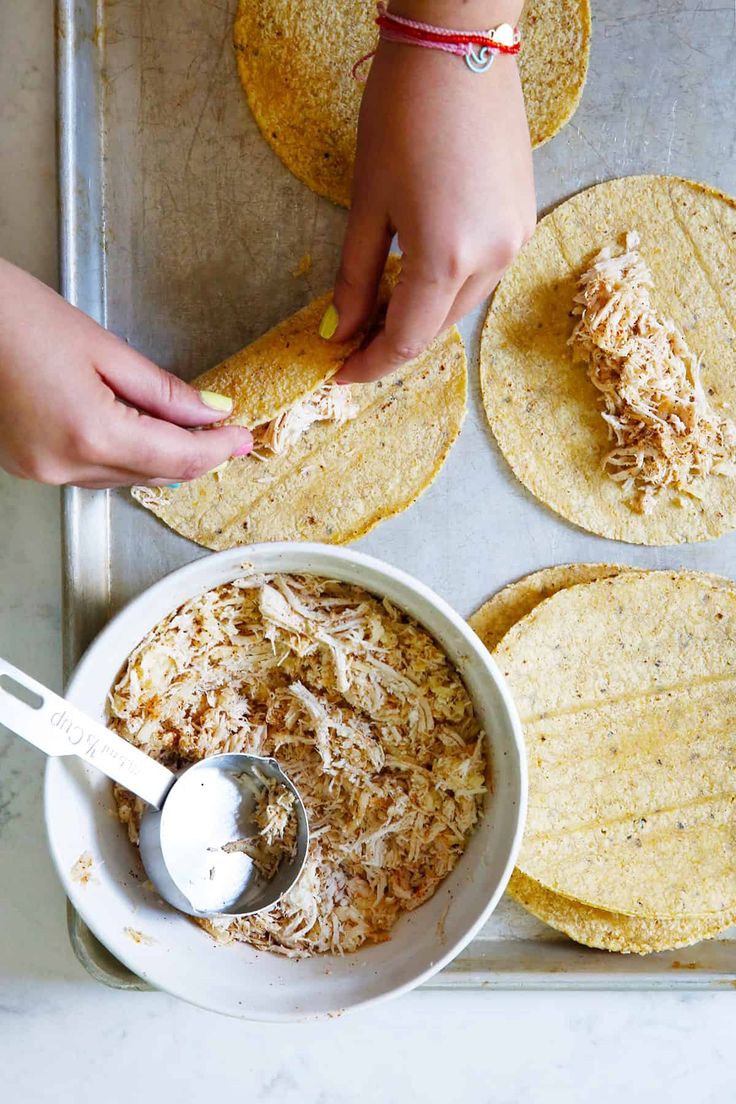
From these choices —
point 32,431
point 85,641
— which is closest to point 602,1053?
point 85,641

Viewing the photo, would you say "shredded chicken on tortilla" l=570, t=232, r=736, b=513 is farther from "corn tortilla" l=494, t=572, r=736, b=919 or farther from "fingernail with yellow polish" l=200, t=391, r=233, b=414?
"fingernail with yellow polish" l=200, t=391, r=233, b=414

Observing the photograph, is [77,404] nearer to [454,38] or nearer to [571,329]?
[454,38]

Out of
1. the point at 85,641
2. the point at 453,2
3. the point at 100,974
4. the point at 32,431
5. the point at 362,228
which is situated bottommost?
the point at 100,974

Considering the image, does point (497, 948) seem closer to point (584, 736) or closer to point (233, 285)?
point (584, 736)

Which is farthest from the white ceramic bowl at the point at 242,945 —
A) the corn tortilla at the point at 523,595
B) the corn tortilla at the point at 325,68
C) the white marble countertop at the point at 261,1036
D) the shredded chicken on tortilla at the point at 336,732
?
the corn tortilla at the point at 325,68

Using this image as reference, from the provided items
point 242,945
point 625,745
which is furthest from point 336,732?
point 625,745
